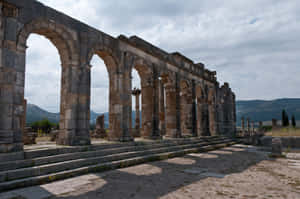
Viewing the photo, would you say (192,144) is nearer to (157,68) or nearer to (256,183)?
(157,68)

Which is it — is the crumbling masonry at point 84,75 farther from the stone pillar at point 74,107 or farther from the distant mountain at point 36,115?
the distant mountain at point 36,115

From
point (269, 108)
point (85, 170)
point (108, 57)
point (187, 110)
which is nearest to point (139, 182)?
point (85, 170)

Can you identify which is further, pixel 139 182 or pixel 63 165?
pixel 63 165

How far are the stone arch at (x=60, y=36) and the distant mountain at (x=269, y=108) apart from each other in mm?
155322

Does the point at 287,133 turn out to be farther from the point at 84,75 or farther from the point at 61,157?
the point at 61,157

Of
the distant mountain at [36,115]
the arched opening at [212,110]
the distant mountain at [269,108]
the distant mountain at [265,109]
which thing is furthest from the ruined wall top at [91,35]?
the distant mountain at [269,108]

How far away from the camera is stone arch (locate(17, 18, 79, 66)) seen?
6.74m

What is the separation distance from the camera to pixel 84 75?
8.03 metres

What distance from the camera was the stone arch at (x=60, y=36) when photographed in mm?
6742

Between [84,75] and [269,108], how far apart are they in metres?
182

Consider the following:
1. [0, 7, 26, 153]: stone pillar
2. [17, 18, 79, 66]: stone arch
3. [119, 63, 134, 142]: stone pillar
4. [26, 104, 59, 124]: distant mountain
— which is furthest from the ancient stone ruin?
[26, 104, 59, 124]: distant mountain

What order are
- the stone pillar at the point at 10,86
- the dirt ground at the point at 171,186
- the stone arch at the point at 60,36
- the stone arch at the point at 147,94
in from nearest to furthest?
1. the dirt ground at the point at 171,186
2. the stone pillar at the point at 10,86
3. the stone arch at the point at 60,36
4. the stone arch at the point at 147,94

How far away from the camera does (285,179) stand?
5902 millimetres

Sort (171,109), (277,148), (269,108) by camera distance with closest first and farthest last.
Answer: (277,148)
(171,109)
(269,108)
